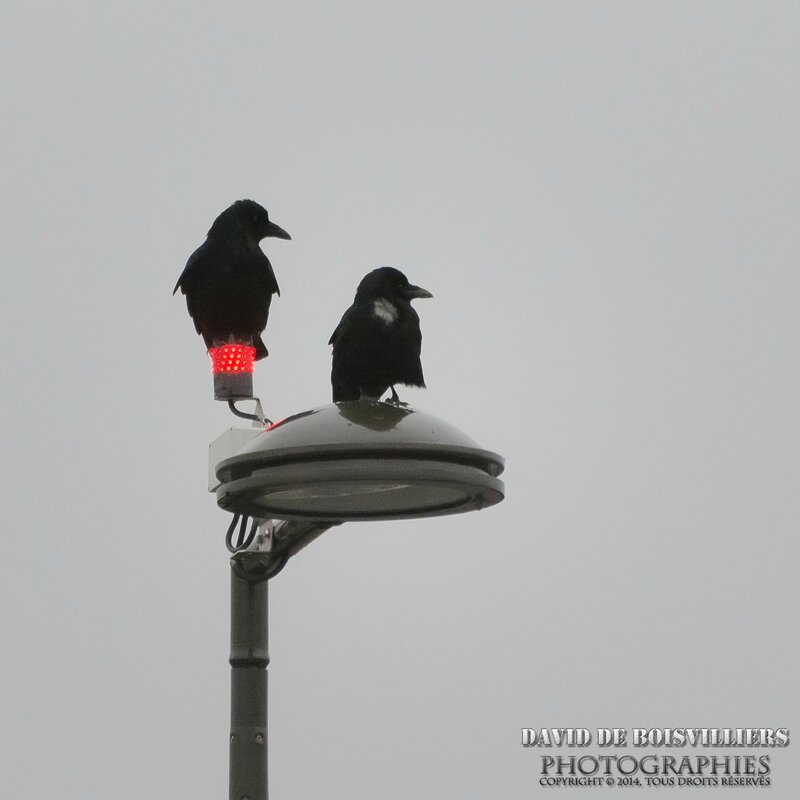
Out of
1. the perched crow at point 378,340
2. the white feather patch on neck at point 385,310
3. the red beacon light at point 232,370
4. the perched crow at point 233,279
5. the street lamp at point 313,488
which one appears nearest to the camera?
the street lamp at point 313,488

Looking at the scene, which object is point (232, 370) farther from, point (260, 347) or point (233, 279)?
point (233, 279)

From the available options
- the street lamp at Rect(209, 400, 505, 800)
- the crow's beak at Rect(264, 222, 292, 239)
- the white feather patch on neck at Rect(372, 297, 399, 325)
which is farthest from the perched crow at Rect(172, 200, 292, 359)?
the street lamp at Rect(209, 400, 505, 800)

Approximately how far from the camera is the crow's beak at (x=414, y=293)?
20.7 feet

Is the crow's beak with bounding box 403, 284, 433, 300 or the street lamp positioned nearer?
the street lamp

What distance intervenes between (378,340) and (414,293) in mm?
413

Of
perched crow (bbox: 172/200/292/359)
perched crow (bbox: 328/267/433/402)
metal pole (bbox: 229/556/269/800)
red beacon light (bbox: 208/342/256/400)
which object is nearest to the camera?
metal pole (bbox: 229/556/269/800)

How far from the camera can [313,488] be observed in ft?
13.5

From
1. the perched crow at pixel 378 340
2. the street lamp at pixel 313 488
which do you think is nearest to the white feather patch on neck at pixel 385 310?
the perched crow at pixel 378 340

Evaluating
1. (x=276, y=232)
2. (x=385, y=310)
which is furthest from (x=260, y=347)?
(x=276, y=232)

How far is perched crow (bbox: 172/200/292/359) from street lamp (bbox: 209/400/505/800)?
1063 mm

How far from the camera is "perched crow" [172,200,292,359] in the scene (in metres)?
5.52

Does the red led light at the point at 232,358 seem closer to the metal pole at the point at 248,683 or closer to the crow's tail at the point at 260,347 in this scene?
the crow's tail at the point at 260,347

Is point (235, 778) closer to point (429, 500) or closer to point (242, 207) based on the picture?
point (429, 500)

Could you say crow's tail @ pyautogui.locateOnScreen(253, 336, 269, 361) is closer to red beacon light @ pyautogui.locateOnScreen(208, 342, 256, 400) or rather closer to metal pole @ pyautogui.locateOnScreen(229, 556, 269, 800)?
red beacon light @ pyautogui.locateOnScreen(208, 342, 256, 400)
